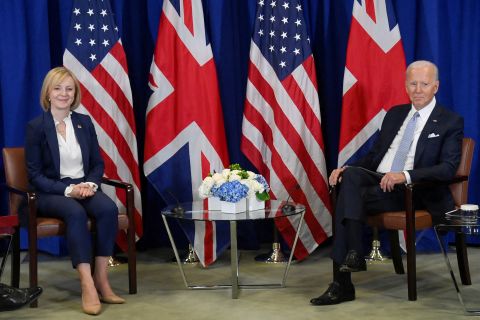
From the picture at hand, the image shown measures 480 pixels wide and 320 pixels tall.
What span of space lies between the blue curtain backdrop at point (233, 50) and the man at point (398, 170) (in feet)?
3.60

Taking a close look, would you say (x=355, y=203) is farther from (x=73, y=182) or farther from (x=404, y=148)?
(x=73, y=182)

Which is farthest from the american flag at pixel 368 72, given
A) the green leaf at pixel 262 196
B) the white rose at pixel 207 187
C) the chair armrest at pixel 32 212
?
the chair armrest at pixel 32 212

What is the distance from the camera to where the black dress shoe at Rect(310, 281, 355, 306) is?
4.51 metres

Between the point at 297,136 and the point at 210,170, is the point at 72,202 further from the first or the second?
the point at 297,136

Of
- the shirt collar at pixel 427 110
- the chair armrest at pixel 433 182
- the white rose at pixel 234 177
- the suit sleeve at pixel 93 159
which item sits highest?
the shirt collar at pixel 427 110

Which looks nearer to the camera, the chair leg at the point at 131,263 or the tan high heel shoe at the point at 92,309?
the tan high heel shoe at the point at 92,309

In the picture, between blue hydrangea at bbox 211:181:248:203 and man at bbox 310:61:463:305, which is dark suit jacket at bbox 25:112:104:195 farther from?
man at bbox 310:61:463:305

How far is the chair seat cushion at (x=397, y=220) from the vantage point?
4.61m

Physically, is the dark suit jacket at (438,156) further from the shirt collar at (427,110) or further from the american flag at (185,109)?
the american flag at (185,109)

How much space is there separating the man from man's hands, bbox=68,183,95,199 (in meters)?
1.38

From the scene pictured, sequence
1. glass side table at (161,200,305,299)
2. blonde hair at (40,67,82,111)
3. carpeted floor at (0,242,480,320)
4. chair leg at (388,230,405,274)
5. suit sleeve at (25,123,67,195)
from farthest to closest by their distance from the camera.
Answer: chair leg at (388,230,405,274), blonde hair at (40,67,82,111), suit sleeve at (25,123,67,195), glass side table at (161,200,305,299), carpeted floor at (0,242,480,320)

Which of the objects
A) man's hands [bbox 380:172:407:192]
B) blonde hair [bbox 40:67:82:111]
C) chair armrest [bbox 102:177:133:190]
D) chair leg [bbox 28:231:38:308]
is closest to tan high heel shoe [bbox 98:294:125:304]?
chair leg [bbox 28:231:38:308]

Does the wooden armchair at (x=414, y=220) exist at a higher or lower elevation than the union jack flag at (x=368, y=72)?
lower

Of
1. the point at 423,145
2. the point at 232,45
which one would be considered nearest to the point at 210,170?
the point at 232,45
